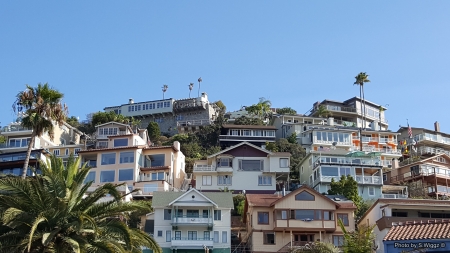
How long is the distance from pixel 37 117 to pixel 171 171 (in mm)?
39115

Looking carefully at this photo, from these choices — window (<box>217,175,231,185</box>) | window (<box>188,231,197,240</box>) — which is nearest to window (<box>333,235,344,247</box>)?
window (<box>188,231,197,240</box>)

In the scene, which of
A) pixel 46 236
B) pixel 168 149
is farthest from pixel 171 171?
pixel 46 236

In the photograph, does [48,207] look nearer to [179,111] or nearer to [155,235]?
[155,235]

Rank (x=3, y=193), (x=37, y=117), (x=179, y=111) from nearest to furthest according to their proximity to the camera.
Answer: (x=3, y=193) < (x=37, y=117) < (x=179, y=111)

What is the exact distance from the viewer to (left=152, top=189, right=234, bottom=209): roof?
65.2m

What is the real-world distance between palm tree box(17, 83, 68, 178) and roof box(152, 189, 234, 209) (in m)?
19.6

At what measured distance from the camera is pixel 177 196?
217 ft

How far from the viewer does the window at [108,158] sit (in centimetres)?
8419

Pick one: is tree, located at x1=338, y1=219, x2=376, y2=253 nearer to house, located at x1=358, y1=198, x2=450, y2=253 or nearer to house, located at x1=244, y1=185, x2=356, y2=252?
house, located at x1=358, y1=198, x2=450, y2=253

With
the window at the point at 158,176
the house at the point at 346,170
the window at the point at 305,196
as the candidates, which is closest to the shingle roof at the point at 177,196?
the window at the point at 305,196

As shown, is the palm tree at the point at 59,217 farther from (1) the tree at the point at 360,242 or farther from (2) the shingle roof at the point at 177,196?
(2) the shingle roof at the point at 177,196

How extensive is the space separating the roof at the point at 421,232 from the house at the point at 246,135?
226ft

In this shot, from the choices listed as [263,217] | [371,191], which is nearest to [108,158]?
[263,217]

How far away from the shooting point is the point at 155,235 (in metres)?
64.1
